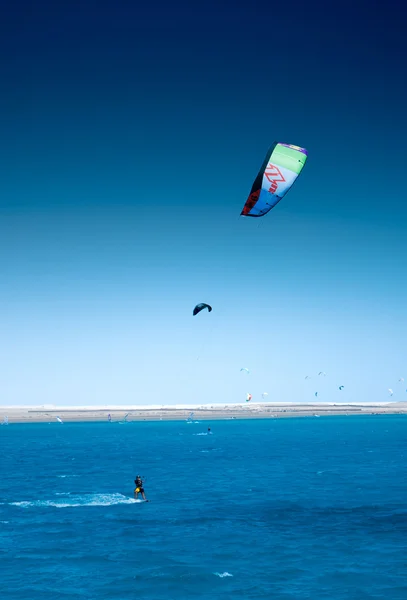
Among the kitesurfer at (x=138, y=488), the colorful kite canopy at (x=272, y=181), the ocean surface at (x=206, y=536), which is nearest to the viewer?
the ocean surface at (x=206, y=536)

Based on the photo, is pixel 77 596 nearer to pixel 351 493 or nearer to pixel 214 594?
pixel 214 594

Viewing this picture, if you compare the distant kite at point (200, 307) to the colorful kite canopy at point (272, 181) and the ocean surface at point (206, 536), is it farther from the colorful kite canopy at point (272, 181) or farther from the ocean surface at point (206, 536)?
the colorful kite canopy at point (272, 181)

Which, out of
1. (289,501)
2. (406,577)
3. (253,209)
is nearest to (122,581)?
(406,577)

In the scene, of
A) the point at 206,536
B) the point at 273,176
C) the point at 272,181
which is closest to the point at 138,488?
the point at 206,536

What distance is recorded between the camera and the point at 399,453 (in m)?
82.3

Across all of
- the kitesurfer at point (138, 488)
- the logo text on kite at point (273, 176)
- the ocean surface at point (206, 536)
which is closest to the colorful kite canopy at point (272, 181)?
the logo text on kite at point (273, 176)

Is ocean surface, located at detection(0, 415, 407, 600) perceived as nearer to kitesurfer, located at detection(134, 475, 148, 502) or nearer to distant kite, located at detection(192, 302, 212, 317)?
kitesurfer, located at detection(134, 475, 148, 502)

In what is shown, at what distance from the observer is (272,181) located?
86.3 feet

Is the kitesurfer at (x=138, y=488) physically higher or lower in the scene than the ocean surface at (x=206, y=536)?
higher

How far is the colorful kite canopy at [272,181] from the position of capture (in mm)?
26188

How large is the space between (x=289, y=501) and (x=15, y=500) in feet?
Result: 68.6

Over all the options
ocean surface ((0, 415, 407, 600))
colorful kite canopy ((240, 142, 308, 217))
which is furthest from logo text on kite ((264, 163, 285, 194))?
ocean surface ((0, 415, 407, 600))

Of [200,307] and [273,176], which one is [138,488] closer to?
[200,307]

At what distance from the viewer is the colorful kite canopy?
26188 millimetres
